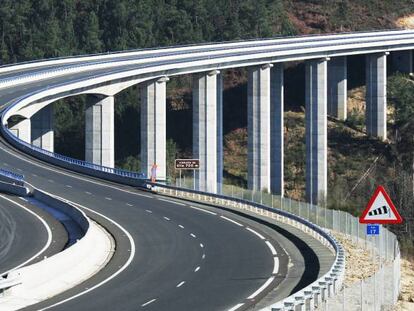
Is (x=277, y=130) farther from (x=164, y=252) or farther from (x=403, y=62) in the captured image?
(x=164, y=252)

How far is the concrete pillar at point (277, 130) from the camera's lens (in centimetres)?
11244

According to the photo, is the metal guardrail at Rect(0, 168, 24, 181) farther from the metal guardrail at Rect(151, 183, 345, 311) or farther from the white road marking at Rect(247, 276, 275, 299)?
the white road marking at Rect(247, 276, 275, 299)

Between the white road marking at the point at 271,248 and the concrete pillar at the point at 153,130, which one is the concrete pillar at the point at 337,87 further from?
the white road marking at the point at 271,248

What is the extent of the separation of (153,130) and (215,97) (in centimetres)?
812

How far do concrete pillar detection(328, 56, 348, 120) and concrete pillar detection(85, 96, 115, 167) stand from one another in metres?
38.1

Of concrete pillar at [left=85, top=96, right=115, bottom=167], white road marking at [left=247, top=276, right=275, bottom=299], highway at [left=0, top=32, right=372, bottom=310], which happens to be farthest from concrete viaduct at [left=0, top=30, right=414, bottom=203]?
white road marking at [left=247, top=276, right=275, bottom=299]

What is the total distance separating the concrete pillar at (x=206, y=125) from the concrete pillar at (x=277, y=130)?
9.32m

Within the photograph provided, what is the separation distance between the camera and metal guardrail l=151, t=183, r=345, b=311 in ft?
98.8

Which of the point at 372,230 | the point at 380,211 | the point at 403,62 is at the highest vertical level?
the point at 403,62

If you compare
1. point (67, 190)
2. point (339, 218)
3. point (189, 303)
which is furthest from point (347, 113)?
point (189, 303)

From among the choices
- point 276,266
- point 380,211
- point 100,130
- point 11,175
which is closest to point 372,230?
point 380,211

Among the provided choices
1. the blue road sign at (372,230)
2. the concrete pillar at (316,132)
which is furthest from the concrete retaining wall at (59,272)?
the concrete pillar at (316,132)

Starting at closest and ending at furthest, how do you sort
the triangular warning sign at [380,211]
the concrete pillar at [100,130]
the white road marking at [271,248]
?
1. the triangular warning sign at [380,211]
2. the white road marking at [271,248]
3. the concrete pillar at [100,130]

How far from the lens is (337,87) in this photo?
12850 cm
